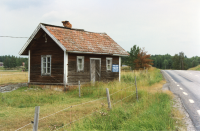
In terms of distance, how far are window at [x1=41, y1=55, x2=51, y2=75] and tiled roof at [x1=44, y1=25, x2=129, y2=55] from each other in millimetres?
2212

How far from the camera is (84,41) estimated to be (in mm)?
17828

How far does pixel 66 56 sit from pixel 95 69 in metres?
3.41

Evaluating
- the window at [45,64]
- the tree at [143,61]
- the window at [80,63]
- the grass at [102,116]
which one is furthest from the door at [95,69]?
the tree at [143,61]

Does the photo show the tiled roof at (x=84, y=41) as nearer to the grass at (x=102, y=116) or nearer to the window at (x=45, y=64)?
the window at (x=45, y=64)

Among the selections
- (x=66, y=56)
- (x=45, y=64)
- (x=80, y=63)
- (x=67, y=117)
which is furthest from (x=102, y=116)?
(x=45, y=64)

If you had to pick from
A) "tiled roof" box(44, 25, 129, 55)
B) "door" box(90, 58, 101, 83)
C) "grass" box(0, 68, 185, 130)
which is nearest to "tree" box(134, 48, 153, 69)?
"tiled roof" box(44, 25, 129, 55)

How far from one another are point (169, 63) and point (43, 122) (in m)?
155

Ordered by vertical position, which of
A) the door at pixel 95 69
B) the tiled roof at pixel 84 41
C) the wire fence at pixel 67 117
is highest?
the tiled roof at pixel 84 41

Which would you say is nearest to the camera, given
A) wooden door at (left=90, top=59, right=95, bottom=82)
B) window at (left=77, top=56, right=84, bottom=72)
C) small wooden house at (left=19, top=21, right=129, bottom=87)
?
small wooden house at (left=19, top=21, right=129, bottom=87)

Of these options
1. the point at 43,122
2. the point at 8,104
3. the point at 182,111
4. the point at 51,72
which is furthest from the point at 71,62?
the point at 182,111

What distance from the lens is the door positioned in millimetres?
17497

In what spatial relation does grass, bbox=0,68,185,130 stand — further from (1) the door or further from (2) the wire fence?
(1) the door

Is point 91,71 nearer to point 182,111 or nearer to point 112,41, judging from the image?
point 112,41

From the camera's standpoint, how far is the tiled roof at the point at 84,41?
52.4 ft
